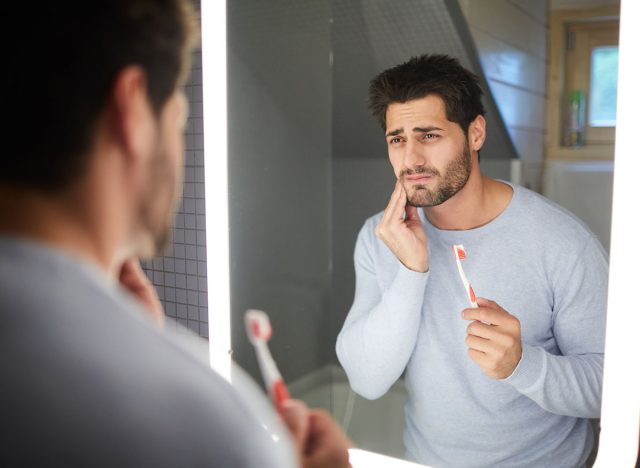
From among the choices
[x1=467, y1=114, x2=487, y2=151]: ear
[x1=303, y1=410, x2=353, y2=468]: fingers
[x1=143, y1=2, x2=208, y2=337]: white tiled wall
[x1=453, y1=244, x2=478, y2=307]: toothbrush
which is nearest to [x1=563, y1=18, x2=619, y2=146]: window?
[x1=467, y1=114, x2=487, y2=151]: ear

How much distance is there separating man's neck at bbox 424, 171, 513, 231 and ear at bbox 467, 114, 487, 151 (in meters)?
0.04

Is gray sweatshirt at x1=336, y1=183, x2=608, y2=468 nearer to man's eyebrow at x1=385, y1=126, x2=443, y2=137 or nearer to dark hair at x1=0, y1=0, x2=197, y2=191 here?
man's eyebrow at x1=385, y1=126, x2=443, y2=137

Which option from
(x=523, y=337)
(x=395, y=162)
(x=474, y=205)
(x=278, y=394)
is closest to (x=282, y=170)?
(x=395, y=162)

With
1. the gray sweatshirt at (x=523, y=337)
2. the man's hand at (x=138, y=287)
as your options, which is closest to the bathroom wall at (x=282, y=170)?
the gray sweatshirt at (x=523, y=337)

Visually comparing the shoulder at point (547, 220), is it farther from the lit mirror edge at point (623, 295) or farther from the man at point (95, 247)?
the man at point (95, 247)

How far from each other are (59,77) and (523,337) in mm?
700

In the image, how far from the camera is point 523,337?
863 millimetres

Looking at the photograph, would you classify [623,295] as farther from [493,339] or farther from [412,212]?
[412,212]

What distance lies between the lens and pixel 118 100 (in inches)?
15.8

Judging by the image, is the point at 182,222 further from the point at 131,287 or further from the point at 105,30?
the point at 105,30

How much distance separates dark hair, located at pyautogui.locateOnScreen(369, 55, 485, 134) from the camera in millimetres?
874

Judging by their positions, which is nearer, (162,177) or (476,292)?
(162,177)

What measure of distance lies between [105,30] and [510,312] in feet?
2.21

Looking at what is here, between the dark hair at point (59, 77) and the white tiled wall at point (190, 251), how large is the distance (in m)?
0.94
